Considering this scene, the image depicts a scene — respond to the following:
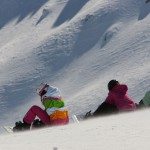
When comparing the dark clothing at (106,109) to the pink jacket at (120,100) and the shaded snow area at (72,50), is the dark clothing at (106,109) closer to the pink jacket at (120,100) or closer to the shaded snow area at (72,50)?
the pink jacket at (120,100)

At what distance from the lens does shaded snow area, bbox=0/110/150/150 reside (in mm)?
7105

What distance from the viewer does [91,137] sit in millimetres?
7777

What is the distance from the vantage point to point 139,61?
310 ft

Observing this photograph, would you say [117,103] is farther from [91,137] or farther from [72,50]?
[72,50]

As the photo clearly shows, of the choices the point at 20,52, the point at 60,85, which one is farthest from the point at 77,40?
the point at 60,85

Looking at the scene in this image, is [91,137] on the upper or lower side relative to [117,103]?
upper

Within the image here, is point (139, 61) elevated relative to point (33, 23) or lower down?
lower down

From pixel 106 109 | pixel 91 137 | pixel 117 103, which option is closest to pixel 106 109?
pixel 106 109

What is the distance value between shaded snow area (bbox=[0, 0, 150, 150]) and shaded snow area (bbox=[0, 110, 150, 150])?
219 feet

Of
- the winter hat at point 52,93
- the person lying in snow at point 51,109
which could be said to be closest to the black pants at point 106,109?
the person lying in snow at point 51,109

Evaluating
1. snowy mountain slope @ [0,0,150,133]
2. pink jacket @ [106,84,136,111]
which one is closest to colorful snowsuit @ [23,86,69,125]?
pink jacket @ [106,84,136,111]

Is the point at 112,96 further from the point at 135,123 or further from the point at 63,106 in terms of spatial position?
the point at 135,123

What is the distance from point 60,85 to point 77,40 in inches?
723

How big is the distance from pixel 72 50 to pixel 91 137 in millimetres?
106839
